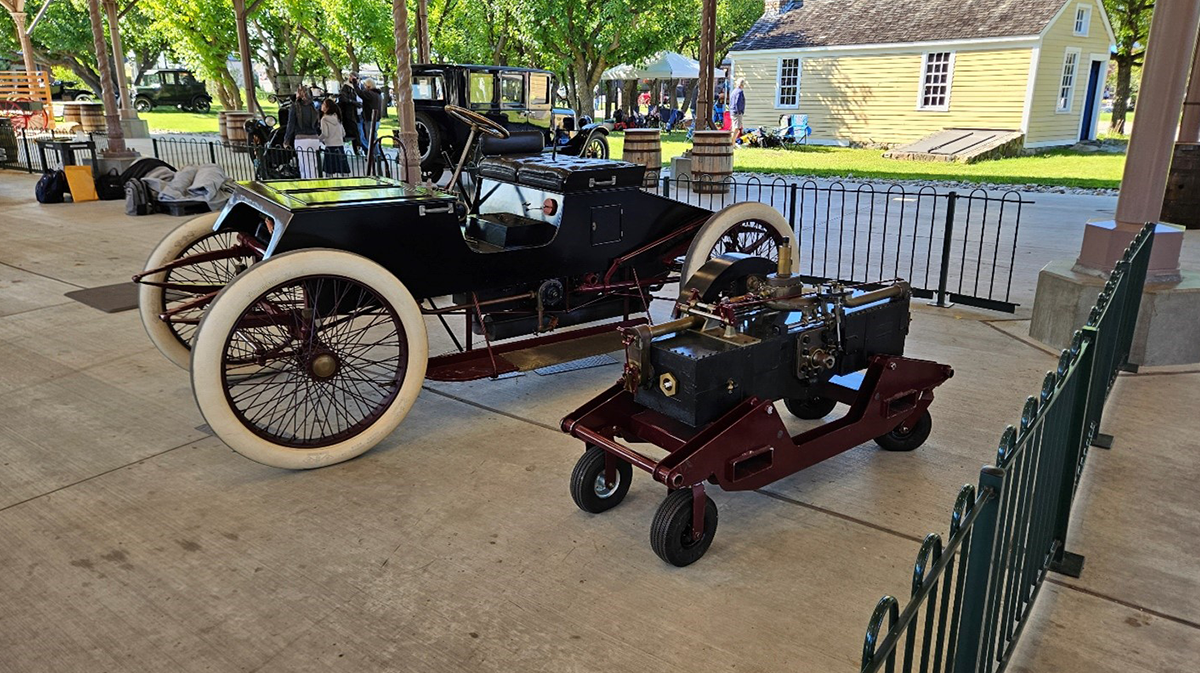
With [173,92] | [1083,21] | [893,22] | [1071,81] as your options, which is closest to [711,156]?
[893,22]

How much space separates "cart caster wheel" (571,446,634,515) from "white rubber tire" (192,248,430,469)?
101 centimetres

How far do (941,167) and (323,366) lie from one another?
53.3 feet

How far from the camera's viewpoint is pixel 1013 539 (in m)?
2.25

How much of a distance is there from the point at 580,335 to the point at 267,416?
71.6 inches

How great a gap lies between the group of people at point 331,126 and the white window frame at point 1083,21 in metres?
17.6

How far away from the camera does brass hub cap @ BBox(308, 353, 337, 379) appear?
3.78 meters

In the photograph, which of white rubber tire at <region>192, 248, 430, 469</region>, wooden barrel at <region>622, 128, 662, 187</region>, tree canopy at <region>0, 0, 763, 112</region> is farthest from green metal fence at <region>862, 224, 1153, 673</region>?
tree canopy at <region>0, 0, 763, 112</region>

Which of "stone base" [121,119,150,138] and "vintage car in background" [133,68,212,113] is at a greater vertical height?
"vintage car in background" [133,68,212,113]

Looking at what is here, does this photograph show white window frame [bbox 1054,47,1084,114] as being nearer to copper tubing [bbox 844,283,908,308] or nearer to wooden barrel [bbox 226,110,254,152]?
wooden barrel [bbox 226,110,254,152]

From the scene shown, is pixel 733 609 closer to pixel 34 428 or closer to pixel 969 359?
pixel 969 359

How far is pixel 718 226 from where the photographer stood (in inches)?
199

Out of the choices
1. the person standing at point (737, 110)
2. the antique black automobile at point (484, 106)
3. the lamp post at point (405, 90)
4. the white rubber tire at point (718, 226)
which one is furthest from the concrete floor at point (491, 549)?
the person standing at point (737, 110)

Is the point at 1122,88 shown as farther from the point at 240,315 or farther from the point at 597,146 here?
the point at 240,315

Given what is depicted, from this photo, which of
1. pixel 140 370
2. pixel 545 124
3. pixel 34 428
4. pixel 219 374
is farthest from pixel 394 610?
pixel 545 124
